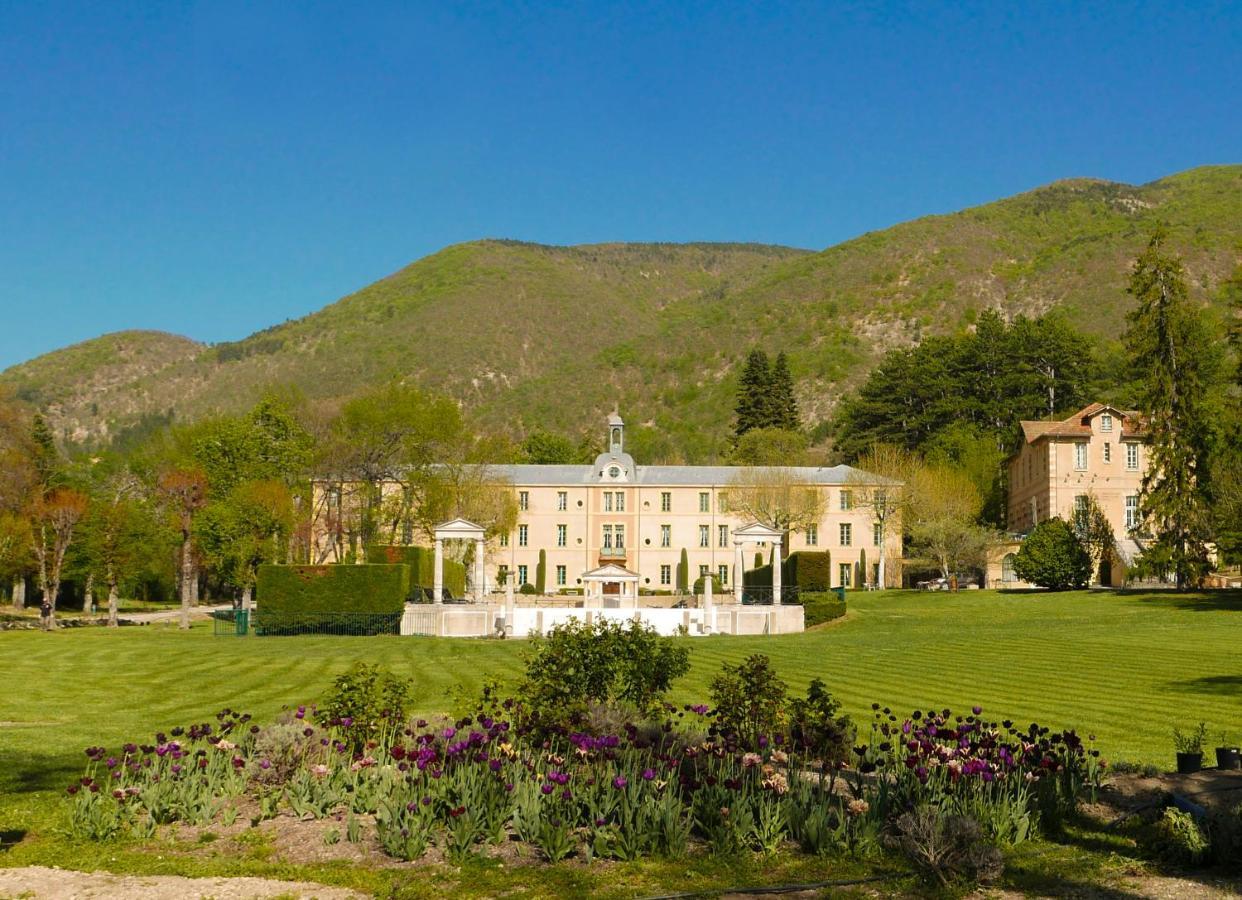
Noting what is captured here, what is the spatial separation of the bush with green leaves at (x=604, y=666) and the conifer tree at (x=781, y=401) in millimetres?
73634

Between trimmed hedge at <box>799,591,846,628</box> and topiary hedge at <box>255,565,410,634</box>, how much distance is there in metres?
14.2

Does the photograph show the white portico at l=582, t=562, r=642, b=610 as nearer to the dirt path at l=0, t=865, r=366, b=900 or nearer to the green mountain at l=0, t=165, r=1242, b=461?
the dirt path at l=0, t=865, r=366, b=900

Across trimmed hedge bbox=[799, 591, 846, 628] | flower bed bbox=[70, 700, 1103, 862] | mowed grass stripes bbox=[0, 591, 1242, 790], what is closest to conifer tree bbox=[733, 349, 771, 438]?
trimmed hedge bbox=[799, 591, 846, 628]

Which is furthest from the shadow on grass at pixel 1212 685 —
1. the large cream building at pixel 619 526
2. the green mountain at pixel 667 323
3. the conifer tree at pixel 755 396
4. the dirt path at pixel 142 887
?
the green mountain at pixel 667 323

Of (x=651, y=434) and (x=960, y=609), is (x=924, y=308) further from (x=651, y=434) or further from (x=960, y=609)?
(x=960, y=609)

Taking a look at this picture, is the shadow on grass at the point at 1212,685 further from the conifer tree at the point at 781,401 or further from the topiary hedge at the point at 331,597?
the conifer tree at the point at 781,401

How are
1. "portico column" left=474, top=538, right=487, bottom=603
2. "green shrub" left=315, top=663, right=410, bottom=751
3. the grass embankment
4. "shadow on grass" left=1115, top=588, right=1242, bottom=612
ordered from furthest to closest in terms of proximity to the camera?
"portico column" left=474, top=538, right=487, bottom=603 < "shadow on grass" left=1115, top=588, right=1242, bottom=612 < the grass embankment < "green shrub" left=315, top=663, right=410, bottom=751

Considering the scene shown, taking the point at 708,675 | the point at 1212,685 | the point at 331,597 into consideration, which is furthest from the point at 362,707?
the point at 331,597

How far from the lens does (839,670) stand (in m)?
21.4

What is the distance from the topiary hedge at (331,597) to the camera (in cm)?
3684

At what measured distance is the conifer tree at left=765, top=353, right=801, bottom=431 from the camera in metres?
85.2

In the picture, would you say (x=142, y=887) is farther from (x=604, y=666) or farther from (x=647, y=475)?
(x=647, y=475)

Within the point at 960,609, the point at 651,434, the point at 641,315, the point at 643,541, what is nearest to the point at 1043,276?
the point at 651,434

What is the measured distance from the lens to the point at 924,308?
121312 mm
